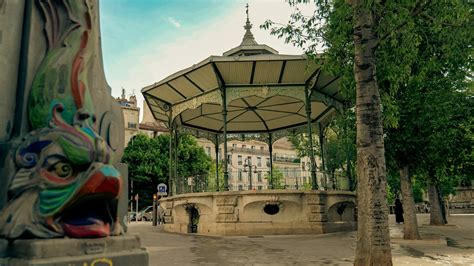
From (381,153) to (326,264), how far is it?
280 centimetres

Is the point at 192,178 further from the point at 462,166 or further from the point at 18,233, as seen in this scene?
the point at 18,233

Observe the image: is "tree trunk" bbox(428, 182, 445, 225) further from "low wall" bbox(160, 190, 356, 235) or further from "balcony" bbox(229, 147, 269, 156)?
"balcony" bbox(229, 147, 269, 156)

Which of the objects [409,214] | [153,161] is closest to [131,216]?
[153,161]

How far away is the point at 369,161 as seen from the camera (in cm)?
704

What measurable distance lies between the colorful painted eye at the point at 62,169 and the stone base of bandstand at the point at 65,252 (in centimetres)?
57

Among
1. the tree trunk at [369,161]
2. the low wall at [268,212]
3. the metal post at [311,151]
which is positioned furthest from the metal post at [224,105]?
the tree trunk at [369,161]

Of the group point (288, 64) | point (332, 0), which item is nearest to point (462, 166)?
point (288, 64)

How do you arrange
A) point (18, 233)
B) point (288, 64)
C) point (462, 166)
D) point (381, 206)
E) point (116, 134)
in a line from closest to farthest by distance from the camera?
1. point (18, 233)
2. point (116, 134)
3. point (381, 206)
4. point (288, 64)
5. point (462, 166)

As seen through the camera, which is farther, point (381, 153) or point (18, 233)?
point (381, 153)

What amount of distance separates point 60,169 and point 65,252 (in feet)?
2.41

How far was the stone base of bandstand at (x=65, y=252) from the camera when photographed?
3141mm

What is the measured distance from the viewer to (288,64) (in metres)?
15.4

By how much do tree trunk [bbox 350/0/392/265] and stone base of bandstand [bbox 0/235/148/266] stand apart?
→ 4.72m

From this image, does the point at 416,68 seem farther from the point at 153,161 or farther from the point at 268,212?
the point at 153,161
